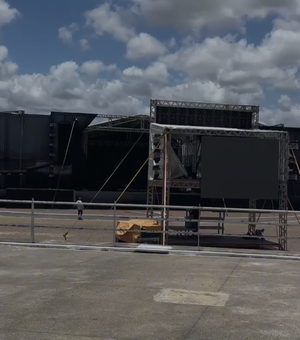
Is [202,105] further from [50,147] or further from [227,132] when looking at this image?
[227,132]

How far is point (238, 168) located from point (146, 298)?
31.0 ft

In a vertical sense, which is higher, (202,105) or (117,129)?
(202,105)

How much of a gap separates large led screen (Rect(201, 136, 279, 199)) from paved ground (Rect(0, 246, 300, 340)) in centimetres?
543

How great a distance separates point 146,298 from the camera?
22.5 feet

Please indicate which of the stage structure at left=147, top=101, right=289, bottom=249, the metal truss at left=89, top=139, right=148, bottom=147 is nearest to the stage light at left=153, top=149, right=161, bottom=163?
the stage structure at left=147, top=101, right=289, bottom=249

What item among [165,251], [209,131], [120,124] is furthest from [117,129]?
[165,251]

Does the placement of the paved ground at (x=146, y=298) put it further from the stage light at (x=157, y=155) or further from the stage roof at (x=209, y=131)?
the stage light at (x=157, y=155)

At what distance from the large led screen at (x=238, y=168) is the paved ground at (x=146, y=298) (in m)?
5.43

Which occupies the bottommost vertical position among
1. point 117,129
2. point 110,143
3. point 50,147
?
point 50,147

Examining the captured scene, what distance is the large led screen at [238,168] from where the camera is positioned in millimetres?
15664

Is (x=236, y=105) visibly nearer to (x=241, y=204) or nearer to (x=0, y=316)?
(x=241, y=204)

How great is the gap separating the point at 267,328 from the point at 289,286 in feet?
8.34

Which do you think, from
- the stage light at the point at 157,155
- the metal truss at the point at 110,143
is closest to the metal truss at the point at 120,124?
the metal truss at the point at 110,143

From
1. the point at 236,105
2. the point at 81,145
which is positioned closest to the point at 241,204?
the point at 236,105
